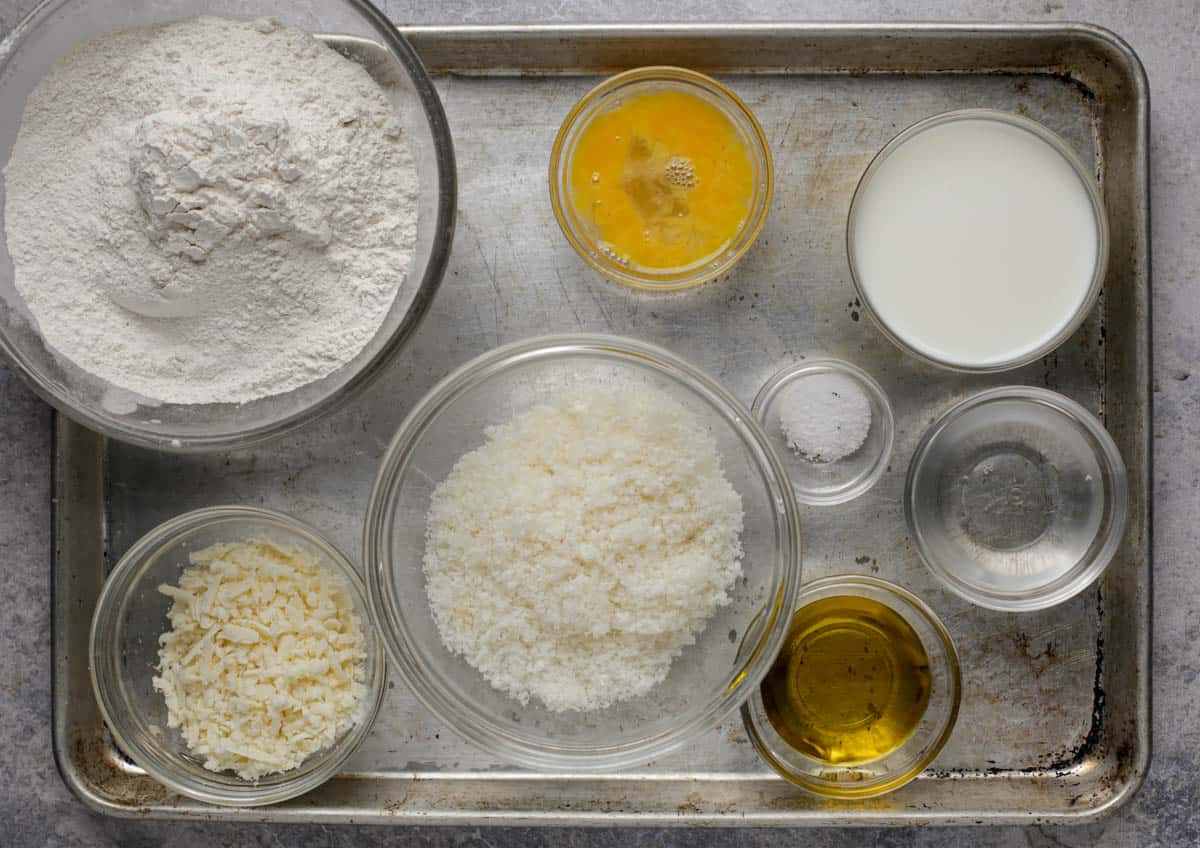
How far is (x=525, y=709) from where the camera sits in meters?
1.23

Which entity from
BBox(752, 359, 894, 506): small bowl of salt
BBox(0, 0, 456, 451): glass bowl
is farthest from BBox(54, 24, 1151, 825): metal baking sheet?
BBox(0, 0, 456, 451): glass bowl

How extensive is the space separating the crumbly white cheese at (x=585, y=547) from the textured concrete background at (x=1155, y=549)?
0.35 m

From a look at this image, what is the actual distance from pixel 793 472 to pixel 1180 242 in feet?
2.15

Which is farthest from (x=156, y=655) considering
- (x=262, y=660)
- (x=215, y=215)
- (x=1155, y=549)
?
(x=1155, y=549)

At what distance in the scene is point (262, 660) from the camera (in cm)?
122

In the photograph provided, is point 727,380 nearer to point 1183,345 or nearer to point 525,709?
point 525,709

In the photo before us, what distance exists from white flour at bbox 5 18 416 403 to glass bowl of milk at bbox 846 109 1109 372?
0.63m

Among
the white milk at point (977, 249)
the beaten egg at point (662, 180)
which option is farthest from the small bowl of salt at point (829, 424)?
the beaten egg at point (662, 180)

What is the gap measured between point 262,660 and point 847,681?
2.61 ft

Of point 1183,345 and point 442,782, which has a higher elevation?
point 1183,345

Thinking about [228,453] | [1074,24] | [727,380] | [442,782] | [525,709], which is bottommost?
[442,782]

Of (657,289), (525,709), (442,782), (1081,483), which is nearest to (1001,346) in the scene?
(1081,483)

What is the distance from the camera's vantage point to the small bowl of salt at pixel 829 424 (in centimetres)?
129

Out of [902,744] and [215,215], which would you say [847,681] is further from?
[215,215]
